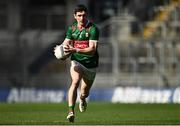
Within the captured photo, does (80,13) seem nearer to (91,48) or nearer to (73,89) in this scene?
(91,48)

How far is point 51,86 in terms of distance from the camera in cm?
3600

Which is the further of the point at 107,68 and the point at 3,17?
the point at 3,17

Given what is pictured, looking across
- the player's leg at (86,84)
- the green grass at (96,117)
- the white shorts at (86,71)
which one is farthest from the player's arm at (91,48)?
the green grass at (96,117)

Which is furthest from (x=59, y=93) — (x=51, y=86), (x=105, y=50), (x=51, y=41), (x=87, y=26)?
(x=87, y=26)

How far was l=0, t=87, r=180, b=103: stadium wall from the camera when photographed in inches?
1358

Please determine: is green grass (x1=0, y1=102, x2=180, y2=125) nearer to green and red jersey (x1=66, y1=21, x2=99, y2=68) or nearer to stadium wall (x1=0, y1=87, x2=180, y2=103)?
green and red jersey (x1=66, y1=21, x2=99, y2=68)

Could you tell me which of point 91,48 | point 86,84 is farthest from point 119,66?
point 91,48

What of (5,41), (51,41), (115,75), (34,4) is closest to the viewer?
(115,75)

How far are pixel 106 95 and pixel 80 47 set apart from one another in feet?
60.1

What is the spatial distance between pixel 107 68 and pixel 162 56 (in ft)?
8.69

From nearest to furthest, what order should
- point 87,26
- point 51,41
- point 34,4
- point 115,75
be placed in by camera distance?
point 87,26, point 115,75, point 51,41, point 34,4

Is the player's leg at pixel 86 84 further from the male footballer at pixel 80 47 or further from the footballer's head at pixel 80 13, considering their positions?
the footballer's head at pixel 80 13

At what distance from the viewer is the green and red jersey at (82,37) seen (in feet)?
57.8

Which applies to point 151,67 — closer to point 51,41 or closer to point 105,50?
point 105,50
